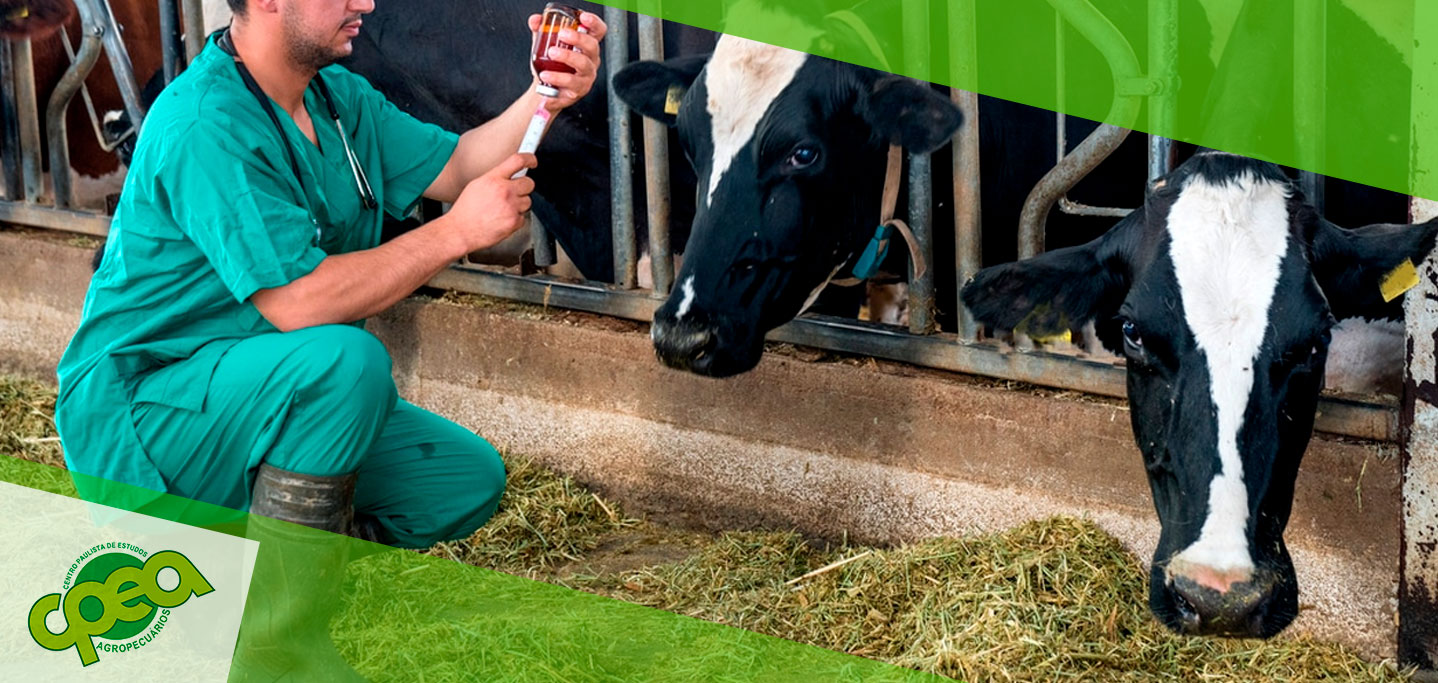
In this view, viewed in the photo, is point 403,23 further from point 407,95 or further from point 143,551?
point 143,551

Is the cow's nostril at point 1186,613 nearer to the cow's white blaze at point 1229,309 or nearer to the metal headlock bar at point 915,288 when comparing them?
the cow's white blaze at point 1229,309

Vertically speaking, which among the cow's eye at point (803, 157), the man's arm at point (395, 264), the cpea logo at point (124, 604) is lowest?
the cpea logo at point (124, 604)

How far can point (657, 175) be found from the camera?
455cm

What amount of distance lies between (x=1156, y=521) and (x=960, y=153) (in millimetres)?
1099

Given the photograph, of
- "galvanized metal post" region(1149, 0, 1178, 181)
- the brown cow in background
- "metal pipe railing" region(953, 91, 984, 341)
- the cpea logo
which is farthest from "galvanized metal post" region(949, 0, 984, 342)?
the brown cow in background

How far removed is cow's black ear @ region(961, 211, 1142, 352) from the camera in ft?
10.6

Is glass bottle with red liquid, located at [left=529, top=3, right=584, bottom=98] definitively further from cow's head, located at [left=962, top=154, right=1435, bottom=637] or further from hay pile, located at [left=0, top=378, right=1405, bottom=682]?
hay pile, located at [left=0, top=378, right=1405, bottom=682]

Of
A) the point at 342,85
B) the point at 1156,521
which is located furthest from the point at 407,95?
the point at 1156,521

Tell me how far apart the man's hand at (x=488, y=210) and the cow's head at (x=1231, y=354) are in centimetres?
130

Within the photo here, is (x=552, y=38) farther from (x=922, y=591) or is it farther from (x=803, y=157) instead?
(x=922, y=591)

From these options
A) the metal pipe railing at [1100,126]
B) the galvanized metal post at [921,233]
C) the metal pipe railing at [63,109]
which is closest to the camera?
the metal pipe railing at [1100,126]

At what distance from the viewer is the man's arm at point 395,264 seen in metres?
3.14

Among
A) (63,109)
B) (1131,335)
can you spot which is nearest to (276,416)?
(1131,335)

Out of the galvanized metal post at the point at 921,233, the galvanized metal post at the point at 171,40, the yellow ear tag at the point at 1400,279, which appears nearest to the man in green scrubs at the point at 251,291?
the galvanized metal post at the point at 921,233
